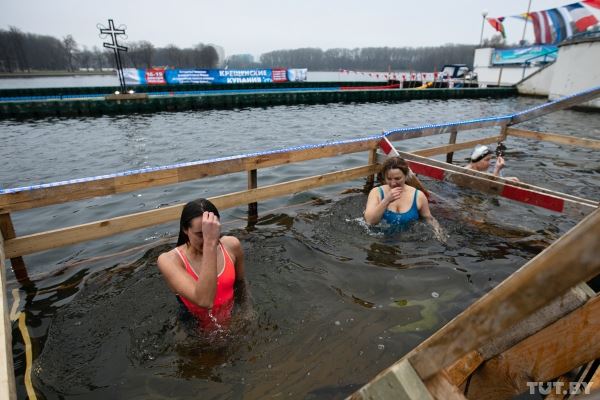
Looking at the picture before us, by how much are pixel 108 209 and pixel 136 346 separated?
192 inches

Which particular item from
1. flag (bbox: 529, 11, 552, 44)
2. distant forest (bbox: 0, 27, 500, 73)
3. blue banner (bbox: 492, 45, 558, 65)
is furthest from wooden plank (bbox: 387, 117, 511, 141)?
distant forest (bbox: 0, 27, 500, 73)

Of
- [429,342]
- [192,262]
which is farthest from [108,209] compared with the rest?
[429,342]

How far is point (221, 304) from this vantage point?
335 cm

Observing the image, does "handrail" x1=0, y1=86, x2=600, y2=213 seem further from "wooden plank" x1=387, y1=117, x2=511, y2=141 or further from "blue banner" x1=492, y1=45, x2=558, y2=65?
"blue banner" x1=492, y1=45, x2=558, y2=65

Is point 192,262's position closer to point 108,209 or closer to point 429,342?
point 429,342

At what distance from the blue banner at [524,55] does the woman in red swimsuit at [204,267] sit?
142ft

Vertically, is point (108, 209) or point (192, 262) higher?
point (192, 262)

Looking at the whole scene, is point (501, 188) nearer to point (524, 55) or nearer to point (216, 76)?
point (216, 76)

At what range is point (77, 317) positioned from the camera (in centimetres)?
389

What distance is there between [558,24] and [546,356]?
44582 mm

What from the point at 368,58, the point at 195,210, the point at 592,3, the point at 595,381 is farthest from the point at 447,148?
the point at 368,58

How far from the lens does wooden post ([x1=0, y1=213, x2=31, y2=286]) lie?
369 cm

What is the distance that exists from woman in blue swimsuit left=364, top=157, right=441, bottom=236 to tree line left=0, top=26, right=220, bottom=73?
288 ft

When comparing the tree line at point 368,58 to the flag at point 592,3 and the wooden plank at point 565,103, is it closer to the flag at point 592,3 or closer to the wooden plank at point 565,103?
the flag at point 592,3
